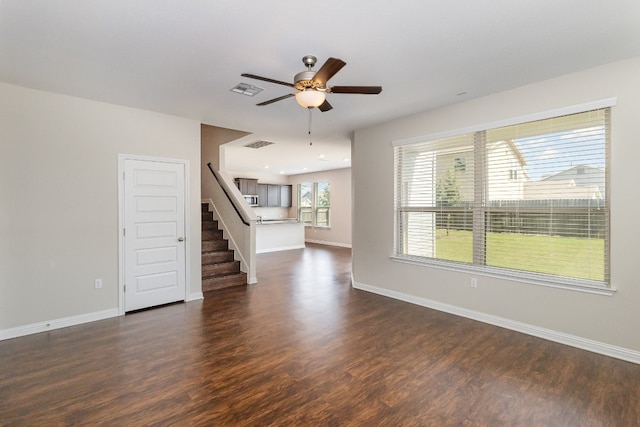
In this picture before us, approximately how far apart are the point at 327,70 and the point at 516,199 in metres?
2.71

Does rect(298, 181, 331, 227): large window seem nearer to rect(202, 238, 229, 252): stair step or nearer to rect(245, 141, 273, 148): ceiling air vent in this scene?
rect(245, 141, 273, 148): ceiling air vent

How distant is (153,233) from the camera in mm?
4363

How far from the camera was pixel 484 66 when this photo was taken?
9.71 ft

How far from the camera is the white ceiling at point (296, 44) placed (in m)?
2.11

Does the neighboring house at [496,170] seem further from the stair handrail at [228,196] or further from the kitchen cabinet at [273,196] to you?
the kitchen cabinet at [273,196]

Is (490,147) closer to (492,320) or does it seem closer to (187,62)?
(492,320)

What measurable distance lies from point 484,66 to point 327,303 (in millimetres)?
3427

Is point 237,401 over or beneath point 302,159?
beneath

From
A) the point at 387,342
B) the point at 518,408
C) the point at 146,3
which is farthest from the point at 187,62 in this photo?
the point at 518,408

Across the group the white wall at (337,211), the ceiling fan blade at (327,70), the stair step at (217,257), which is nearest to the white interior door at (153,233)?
the stair step at (217,257)

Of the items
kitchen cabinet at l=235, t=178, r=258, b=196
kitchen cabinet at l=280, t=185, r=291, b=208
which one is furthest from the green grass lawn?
kitchen cabinet at l=280, t=185, r=291, b=208

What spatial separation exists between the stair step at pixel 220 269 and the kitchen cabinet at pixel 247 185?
5818mm

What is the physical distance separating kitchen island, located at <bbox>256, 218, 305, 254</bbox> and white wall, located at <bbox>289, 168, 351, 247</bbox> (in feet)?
4.02

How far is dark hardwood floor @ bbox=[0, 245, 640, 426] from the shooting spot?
209cm
